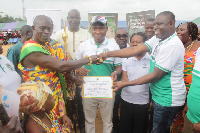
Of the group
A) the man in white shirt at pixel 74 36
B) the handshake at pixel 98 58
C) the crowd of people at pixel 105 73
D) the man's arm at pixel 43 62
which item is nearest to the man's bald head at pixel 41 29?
the crowd of people at pixel 105 73

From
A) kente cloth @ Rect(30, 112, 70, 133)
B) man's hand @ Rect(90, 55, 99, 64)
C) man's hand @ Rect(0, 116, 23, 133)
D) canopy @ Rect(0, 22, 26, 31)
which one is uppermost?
canopy @ Rect(0, 22, 26, 31)

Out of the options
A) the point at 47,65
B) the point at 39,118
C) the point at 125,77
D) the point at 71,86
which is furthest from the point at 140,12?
the point at 39,118

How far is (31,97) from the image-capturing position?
4.72ft

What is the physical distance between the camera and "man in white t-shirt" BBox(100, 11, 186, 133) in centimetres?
237

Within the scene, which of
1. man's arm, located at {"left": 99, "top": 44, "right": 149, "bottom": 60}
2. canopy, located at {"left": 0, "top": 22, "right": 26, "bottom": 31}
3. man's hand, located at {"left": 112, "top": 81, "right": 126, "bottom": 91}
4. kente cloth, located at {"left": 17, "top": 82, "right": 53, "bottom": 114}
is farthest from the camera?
canopy, located at {"left": 0, "top": 22, "right": 26, "bottom": 31}

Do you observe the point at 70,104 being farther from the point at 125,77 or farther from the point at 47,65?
the point at 47,65

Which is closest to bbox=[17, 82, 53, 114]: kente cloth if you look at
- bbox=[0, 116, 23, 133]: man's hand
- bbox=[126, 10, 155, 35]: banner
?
bbox=[0, 116, 23, 133]: man's hand

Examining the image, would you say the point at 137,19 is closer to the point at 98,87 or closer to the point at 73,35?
the point at 73,35

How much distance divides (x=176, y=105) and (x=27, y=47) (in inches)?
88.6

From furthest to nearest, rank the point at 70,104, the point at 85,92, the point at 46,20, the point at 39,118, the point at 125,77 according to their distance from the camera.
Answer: the point at 70,104
the point at 125,77
the point at 85,92
the point at 46,20
the point at 39,118

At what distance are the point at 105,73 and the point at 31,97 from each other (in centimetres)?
191

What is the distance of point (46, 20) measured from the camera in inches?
96.7

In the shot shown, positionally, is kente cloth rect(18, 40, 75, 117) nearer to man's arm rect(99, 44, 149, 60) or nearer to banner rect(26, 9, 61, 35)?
man's arm rect(99, 44, 149, 60)

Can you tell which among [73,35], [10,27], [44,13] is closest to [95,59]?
[73,35]
